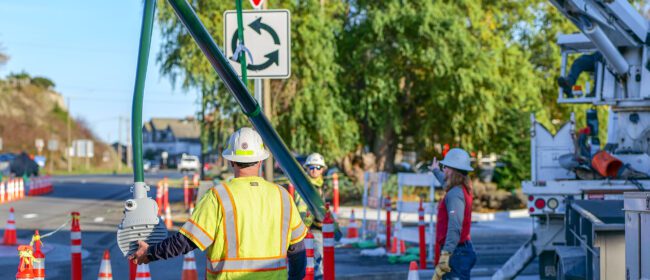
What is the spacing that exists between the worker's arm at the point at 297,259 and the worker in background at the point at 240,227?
0.41 metres

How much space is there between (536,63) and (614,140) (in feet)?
57.0

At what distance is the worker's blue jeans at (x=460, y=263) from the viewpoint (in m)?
8.20

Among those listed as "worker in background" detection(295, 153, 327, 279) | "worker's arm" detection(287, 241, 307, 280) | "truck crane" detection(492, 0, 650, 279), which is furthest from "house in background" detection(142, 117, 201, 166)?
"worker's arm" detection(287, 241, 307, 280)

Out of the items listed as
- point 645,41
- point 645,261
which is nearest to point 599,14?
point 645,41

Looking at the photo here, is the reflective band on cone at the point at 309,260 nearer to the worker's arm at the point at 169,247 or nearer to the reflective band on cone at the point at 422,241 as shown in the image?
the worker's arm at the point at 169,247

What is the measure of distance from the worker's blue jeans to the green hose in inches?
161

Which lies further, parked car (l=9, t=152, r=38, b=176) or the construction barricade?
parked car (l=9, t=152, r=38, b=176)

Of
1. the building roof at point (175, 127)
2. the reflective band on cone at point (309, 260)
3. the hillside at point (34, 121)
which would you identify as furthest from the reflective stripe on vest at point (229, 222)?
the building roof at point (175, 127)

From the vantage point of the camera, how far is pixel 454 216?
8188mm

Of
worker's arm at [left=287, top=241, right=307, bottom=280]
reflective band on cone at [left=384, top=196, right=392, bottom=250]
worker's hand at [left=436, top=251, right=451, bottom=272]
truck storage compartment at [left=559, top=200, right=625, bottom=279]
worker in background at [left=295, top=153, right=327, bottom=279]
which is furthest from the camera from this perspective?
reflective band on cone at [left=384, top=196, right=392, bottom=250]

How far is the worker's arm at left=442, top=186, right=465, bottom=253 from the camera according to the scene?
8133 mm

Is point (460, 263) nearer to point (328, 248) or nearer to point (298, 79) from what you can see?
point (328, 248)

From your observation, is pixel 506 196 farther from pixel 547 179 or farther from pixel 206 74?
pixel 547 179

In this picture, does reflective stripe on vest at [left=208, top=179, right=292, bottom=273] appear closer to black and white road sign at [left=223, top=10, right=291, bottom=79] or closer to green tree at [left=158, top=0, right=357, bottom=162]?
black and white road sign at [left=223, top=10, right=291, bottom=79]
